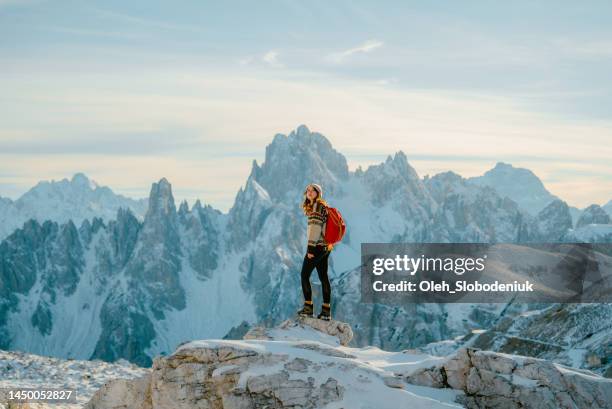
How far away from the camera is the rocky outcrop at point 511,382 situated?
2180 cm

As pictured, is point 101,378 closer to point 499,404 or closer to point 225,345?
point 225,345

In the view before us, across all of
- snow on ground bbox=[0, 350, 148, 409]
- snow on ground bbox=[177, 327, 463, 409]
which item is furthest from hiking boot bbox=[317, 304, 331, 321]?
snow on ground bbox=[0, 350, 148, 409]

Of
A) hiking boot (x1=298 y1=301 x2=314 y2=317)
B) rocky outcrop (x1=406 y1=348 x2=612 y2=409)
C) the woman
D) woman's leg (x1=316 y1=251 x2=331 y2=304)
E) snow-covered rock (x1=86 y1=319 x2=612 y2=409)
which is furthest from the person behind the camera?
hiking boot (x1=298 y1=301 x2=314 y2=317)

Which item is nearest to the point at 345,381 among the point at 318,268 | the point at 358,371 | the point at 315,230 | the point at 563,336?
the point at 358,371

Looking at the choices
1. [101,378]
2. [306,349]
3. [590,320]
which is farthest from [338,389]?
[590,320]

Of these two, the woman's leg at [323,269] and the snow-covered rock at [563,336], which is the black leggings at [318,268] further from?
the snow-covered rock at [563,336]

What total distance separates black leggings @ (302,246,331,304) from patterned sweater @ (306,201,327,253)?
0.19m

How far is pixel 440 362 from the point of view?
74.7 feet

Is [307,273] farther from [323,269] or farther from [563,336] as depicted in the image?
[563,336]

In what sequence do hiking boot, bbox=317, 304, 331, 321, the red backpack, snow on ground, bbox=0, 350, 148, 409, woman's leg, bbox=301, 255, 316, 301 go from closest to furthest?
the red backpack < woman's leg, bbox=301, 255, 316, 301 < hiking boot, bbox=317, 304, 331, 321 < snow on ground, bbox=0, 350, 148, 409

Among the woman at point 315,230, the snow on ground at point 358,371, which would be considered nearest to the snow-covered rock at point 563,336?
the woman at point 315,230

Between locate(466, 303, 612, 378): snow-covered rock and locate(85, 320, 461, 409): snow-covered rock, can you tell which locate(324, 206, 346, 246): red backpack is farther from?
locate(466, 303, 612, 378): snow-covered rock

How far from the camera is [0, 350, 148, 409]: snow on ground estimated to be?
1764 inches

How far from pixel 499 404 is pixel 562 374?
1974 millimetres
